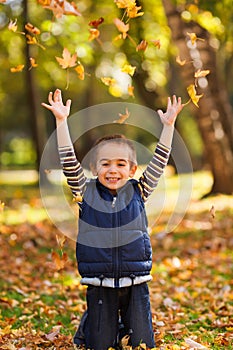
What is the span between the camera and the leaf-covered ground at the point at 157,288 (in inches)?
189

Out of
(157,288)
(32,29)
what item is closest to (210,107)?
(157,288)

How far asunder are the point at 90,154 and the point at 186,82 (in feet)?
24.6

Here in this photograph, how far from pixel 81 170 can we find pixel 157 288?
2.94 m

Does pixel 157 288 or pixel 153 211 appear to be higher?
pixel 153 211

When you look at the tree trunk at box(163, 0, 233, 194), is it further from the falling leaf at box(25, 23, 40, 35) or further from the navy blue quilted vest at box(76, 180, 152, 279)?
the navy blue quilted vest at box(76, 180, 152, 279)

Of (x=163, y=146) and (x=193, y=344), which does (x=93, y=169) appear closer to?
(x=163, y=146)

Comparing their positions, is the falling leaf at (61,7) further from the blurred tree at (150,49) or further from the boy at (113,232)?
the blurred tree at (150,49)

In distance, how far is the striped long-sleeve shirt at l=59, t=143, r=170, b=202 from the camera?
4105 millimetres

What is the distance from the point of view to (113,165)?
13.7 ft

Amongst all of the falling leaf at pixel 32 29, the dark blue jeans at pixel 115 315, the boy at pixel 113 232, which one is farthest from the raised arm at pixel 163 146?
the falling leaf at pixel 32 29

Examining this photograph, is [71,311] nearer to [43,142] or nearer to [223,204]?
[223,204]

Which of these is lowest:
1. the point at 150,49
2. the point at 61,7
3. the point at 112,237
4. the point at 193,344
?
the point at 193,344

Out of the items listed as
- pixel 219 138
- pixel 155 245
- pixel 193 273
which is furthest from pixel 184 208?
pixel 193 273

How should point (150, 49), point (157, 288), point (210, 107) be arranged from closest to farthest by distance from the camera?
point (157, 288)
point (210, 107)
point (150, 49)
